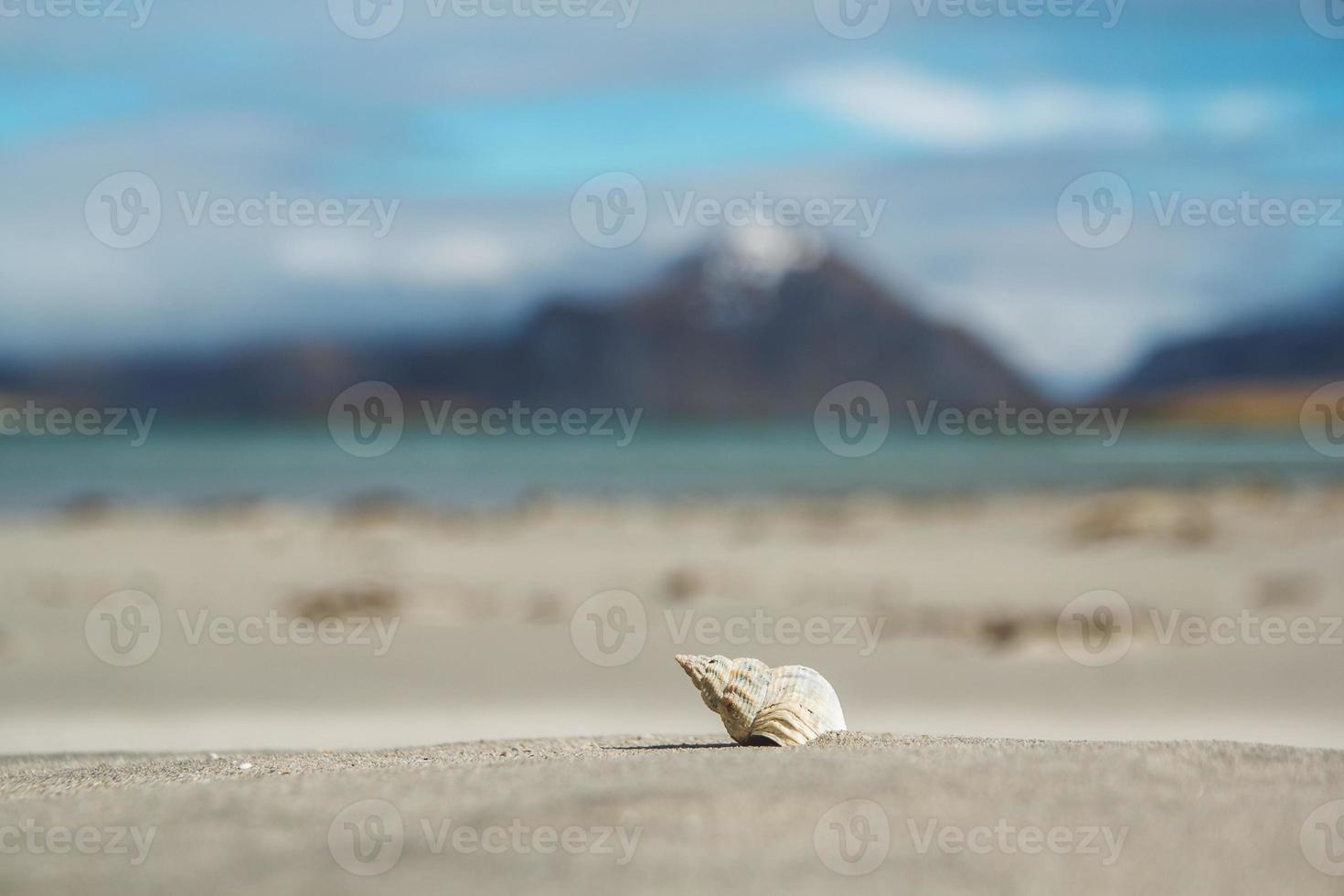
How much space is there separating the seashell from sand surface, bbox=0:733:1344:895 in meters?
0.33

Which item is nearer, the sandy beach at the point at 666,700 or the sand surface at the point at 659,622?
the sandy beach at the point at 666,700

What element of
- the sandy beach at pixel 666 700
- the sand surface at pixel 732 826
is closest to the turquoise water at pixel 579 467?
the sandy beach at pixel 666 700

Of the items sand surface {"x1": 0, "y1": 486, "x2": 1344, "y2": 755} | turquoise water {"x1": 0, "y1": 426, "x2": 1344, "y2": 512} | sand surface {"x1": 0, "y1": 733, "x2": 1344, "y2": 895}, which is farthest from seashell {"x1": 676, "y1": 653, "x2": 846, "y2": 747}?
turquoise water {"x1": 0, "y1": 426, "x2": 1344, "y2": 512}

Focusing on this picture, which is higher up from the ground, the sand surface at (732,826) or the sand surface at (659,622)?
the sand surface at (659,622)

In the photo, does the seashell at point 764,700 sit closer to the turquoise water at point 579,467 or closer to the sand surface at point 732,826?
the sand surface at point 732,826

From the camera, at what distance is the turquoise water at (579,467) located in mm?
33500

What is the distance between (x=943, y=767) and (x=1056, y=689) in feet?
18.4

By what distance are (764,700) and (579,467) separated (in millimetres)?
41679

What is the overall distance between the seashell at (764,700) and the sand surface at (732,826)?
1.09 feet

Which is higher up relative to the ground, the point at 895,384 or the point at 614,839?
the point at 895,384

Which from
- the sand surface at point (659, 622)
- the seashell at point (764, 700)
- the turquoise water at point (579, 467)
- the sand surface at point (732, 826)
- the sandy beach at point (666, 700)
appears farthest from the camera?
the turquoise water at point (579, 467)

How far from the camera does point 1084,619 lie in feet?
38.5

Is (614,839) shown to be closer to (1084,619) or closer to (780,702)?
(780,702)

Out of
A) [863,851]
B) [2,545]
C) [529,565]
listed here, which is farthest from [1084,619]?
[2,545]
